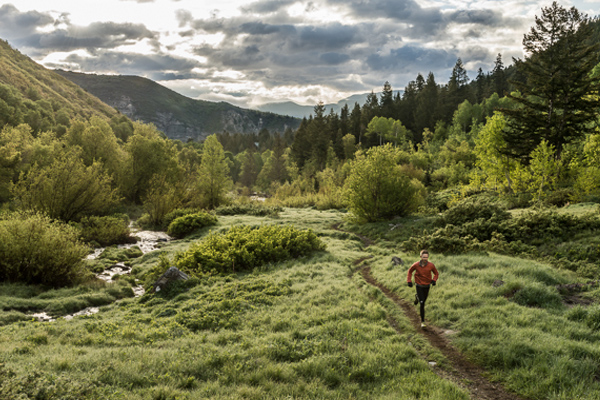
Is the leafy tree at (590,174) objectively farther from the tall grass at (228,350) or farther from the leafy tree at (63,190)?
the leafy tree at (63,190)

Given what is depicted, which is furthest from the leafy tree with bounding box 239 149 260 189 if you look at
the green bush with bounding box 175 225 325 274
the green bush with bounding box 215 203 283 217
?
the green bush with bounding box 175 225 325 274

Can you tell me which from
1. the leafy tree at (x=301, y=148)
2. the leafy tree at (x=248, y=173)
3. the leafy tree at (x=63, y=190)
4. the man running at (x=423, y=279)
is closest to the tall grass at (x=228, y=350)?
the man running at (x=423, y=279)

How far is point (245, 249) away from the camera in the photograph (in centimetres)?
1599

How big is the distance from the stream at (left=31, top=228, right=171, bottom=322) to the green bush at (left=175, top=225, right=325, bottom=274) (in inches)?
107

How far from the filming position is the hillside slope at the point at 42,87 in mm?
67750

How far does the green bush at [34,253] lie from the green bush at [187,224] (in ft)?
41.3

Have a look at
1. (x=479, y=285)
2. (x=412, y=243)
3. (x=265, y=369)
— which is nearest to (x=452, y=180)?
(x=412, y=243)

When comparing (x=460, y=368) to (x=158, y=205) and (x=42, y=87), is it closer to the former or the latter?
(x=158, y=205)

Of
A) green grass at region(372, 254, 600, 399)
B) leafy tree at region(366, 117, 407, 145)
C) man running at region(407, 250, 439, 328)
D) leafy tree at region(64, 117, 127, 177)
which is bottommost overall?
green grass at region(372, 254, 600, 399)

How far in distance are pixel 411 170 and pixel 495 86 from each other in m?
60.6

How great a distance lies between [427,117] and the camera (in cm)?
8150

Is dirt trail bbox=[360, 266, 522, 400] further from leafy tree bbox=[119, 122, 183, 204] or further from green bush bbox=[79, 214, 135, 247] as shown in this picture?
leafy tree bbox=[119, 122, 183, 204]

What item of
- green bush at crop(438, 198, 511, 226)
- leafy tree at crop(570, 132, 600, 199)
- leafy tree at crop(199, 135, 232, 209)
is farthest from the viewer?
leafy tree at crop(199, 135, 232, 209)

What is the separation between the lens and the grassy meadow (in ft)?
18.4
